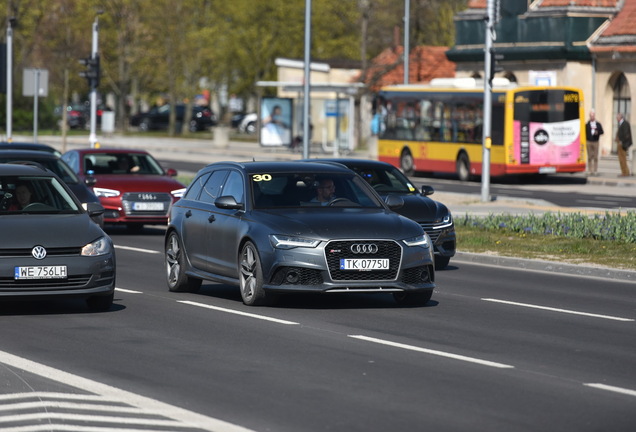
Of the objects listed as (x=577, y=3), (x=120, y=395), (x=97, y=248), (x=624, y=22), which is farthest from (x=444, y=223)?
(x=577, y=3)

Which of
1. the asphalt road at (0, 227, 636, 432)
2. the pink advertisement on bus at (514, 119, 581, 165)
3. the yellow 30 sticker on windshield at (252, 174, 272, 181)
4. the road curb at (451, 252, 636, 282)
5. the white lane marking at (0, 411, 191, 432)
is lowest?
the white lane marking at (0, 411, 191, 432)

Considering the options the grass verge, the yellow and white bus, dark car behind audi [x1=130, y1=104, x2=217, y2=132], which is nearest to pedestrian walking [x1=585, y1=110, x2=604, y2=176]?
the yellow and white bus

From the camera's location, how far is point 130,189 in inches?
1012

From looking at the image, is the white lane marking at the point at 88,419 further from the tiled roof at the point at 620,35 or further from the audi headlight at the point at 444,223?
the tiled roof at the point at 620,35

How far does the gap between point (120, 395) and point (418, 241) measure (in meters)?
5.57

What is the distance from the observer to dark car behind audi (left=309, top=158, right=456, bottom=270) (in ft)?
63.3

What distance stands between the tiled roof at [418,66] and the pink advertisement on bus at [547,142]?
23530 mm

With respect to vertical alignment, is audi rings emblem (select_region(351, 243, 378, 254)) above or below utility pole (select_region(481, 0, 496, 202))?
below

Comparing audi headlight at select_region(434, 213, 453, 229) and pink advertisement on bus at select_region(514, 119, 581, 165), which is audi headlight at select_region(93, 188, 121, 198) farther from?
pink advertisement on bus at select_region(514, 119, 581, 165)

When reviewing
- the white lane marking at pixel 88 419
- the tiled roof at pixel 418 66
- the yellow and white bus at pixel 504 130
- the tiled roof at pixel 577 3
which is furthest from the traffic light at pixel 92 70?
the white lane marking at pixel 88 419

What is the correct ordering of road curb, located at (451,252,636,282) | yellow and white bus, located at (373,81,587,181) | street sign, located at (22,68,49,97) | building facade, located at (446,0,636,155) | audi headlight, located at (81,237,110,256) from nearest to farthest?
audi headlight, located at (81,237,110,256)
road curb, located at (451,252,636,282)
yellow and white bus, located at (373,81,587,181)
street sign, located at (22,68,49,97)
building facade, located at (446,0,636,155)

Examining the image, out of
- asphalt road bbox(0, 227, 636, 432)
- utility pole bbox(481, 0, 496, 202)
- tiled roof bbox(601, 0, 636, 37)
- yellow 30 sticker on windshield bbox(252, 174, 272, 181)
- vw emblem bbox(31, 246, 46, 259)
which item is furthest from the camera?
tiled roof bbox(601, 0, 636, 37)

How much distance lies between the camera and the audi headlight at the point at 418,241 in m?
14.1

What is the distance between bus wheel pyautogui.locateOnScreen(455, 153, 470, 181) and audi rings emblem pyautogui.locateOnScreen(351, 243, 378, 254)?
104ft
